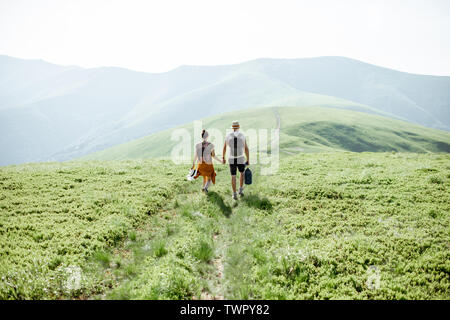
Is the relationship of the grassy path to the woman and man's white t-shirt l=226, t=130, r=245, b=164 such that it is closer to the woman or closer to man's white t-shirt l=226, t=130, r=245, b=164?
the woman

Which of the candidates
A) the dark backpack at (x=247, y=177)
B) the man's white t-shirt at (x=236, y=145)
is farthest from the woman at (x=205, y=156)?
the dark backpack at (x=247, y=177)

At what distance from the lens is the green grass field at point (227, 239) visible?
294 inches

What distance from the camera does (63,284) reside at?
745 cm

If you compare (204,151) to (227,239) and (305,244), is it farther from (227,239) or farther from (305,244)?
(305,244)

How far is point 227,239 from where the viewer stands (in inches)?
424

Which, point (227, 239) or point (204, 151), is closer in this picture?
point (227, 239)

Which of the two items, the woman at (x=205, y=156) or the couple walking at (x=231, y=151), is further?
the woman at (x=205, y=156)

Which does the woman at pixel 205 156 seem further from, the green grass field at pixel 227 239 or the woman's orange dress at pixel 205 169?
the green grass field at pixel 227 239

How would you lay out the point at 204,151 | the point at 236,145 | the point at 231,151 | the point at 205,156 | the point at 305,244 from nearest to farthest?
the point at 305,244 → the point at 236,145 → the point at 231,151 → the point at 204,151 → the point at 205,156

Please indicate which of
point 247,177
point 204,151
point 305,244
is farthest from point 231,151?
point 305,244
